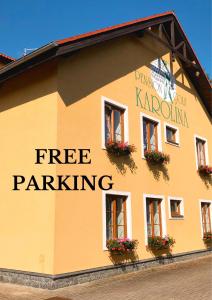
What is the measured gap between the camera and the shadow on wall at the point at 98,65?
927 cm

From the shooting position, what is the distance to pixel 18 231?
29.1 feet

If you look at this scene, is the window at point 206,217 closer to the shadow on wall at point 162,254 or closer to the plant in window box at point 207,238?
the plant in window box at point 207,238

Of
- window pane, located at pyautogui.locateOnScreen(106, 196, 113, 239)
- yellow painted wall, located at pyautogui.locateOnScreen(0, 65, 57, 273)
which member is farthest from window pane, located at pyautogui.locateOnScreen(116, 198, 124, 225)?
yellow painted wall, located at pyautogui.locateOnScreen(0, 65, 57, 273)

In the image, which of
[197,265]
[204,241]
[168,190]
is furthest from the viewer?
[204,241]

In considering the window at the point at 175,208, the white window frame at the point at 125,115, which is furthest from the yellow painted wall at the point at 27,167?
the window at the point at 175,208

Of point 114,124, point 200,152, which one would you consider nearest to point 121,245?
point 114,124

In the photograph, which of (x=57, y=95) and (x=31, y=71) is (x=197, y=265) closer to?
(x=57, y=95)

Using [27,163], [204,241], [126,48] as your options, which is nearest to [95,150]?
[27,163]

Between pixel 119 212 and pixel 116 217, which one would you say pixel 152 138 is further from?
pixel 116 217

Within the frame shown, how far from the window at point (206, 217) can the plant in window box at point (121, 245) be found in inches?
220

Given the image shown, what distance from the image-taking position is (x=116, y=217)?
10.2m

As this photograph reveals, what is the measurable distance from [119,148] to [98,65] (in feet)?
7.94

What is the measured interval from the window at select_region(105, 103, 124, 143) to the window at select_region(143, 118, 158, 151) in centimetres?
129

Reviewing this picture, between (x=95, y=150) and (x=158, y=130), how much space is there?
11.9 feet
